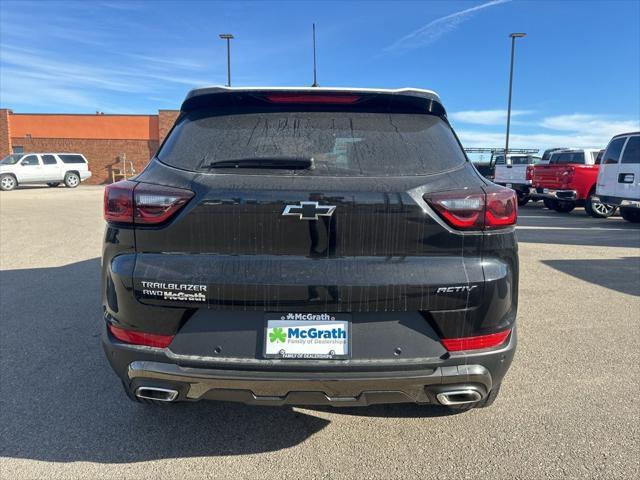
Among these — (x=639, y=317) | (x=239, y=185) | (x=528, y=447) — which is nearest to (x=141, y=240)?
(x=239, y=185)

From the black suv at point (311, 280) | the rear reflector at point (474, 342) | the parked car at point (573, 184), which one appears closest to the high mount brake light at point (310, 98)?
the black suv at point (311, 280)

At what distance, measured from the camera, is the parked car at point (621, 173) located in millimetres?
11098

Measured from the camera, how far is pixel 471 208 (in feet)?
6.65

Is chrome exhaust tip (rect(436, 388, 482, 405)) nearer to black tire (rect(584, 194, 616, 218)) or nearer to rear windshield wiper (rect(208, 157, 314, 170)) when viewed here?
rear windshield wiper (rect(208, 157, 314, 170))

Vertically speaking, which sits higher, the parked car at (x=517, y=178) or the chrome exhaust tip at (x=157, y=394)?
the parked car at (x=517, y=178)

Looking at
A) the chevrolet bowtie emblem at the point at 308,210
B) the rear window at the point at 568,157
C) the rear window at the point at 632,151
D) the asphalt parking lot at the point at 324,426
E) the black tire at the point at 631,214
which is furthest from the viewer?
the rear window at the point at 568,157

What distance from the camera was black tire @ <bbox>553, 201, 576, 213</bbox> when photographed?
15.6 m

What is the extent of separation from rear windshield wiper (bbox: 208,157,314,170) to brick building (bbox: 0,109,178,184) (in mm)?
35041

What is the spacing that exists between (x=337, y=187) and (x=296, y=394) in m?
0.96

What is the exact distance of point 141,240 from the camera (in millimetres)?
2053

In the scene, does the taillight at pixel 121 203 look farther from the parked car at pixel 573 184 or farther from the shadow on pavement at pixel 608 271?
the parked car at pixel 573 184

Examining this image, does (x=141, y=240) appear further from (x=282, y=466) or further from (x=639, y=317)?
(x=639, y=317)

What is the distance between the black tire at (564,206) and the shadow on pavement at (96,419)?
15719 mm

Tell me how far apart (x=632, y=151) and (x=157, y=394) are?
42.2ft
